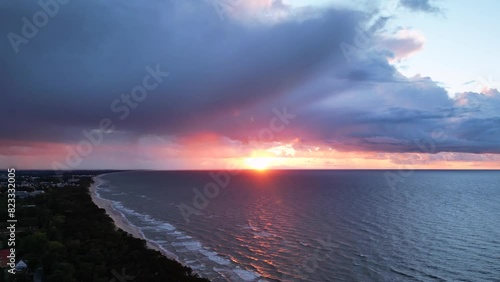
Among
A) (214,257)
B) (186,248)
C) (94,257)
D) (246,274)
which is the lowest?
(246,274)

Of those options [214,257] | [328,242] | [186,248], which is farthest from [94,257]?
[328,242]

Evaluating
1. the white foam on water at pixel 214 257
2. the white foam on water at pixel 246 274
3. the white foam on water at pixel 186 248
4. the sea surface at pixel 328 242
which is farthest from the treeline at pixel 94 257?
the white foam on water at pixel 214 257

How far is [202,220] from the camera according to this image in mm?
80312

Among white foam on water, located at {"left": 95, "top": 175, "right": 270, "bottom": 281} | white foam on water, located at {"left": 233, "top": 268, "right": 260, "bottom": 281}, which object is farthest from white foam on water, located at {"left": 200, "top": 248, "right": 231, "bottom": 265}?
white foam on water, located at {"left": 233, "top": 268, "right": 260, "bottom": 281}

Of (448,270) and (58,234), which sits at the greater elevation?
(58,234)

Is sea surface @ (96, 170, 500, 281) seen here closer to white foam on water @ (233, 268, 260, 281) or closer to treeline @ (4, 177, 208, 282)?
white foam on water @ (233, 268, 260, 281)

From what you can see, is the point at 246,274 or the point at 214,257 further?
the point at 214,257

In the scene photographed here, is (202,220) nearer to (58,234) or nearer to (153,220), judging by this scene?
(153,220)

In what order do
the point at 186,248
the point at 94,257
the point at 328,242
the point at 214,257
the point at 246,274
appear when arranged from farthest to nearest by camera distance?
the point at 328,242 < the point at 186,248 < the point at 214,257 < the point at 246,274 < the point at 94,257

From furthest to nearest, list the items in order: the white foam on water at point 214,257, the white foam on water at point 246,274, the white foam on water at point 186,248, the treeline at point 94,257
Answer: the white foam on water at point 214,257 < the white foam on water at point 186,248 < the white foam on water at point 246,274 < the treeline at point 94,257

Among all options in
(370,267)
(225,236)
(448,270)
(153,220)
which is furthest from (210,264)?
(153,220)

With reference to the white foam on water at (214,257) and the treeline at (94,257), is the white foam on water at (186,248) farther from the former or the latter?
the treeline at (94,257)

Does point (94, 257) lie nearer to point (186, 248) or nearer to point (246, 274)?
point (186, 248)

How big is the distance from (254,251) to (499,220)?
2678 inches
